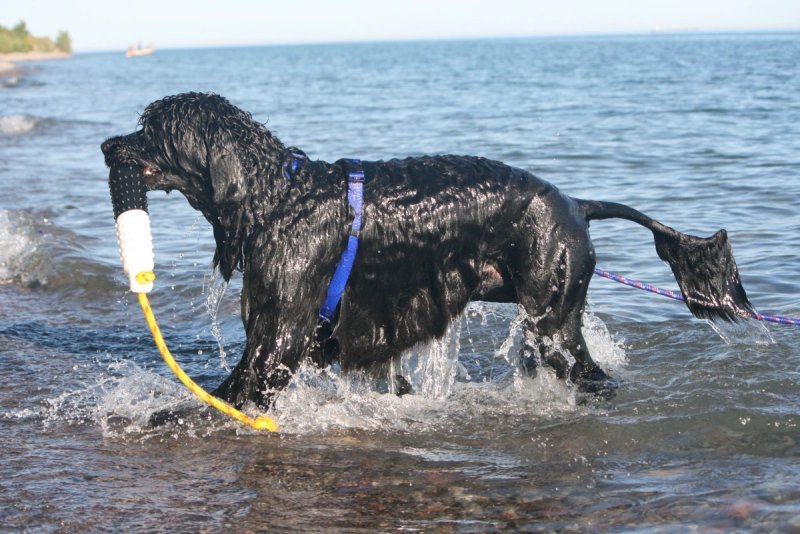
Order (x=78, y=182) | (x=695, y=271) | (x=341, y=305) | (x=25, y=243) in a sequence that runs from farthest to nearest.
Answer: (x=78, y=182) → (x=25, y=243) → (x=695, y=271) → (x=341, y=305)

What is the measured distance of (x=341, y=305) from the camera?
15.6 feet

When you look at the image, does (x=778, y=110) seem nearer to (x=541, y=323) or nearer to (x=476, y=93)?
(x=476, y=93)

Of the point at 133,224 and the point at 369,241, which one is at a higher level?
the point at 133,224

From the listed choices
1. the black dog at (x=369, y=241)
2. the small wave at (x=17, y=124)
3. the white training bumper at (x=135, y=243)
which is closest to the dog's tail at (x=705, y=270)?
the black dog at (x=369, y=241)

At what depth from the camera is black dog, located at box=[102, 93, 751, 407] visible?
4.50m

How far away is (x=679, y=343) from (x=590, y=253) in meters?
1.77

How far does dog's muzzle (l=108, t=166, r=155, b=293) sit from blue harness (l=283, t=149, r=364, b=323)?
0.71 metres

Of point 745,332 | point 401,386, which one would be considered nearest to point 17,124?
point 401,386

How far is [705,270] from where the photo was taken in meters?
5.09

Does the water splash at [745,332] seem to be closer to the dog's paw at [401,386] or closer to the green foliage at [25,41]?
the dog's paw at [401,386]

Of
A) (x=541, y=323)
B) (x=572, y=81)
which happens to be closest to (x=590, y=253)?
A: (x=541, y=323)

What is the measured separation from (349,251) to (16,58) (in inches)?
3235

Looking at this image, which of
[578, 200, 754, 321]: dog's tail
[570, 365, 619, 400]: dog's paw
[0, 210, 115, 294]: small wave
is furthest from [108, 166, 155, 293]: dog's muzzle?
[0, 210, 115, 294]: small wave

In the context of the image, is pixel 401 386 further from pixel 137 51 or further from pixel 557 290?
pixel 137 51
